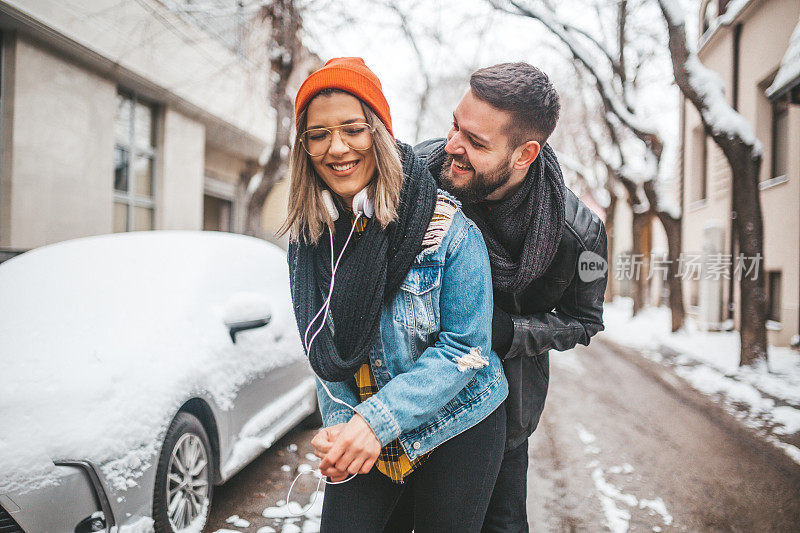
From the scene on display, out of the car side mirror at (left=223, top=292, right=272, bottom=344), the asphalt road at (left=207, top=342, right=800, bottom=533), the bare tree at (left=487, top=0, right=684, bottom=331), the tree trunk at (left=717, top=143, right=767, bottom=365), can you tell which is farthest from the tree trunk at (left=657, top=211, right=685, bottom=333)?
the car side mirror at (left=223, top=292, right=272, bottom=344)

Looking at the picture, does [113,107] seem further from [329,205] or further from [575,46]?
[329,205]

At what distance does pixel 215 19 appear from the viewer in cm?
995

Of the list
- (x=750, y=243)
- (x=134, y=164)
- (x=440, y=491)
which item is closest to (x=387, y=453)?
(x=440, y=491)

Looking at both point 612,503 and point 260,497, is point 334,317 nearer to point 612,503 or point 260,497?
point 260,497

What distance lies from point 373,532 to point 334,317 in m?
0.63

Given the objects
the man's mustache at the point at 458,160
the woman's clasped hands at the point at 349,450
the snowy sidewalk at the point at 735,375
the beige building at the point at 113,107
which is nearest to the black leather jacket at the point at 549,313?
the man's mustache at the point at 458,160

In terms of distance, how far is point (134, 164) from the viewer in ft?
32.3

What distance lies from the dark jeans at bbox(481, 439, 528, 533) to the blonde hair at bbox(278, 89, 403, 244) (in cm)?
105

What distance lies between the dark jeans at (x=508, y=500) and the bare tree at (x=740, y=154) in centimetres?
708

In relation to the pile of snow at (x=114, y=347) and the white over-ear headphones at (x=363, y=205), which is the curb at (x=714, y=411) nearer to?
the pile of snow at (x=114, y=347)

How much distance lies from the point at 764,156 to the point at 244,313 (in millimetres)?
10974

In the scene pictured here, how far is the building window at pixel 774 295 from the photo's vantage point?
1025 centimetres

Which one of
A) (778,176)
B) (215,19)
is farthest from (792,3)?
(215,19)

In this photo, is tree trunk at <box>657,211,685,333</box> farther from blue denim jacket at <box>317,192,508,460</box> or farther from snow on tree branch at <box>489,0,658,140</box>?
blue denim jacket at <box>317,192,508,460</box>
